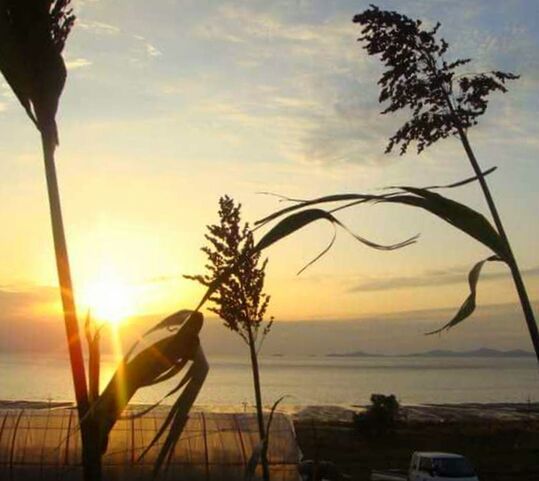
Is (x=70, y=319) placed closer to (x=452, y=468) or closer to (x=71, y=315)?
(x=71, y=315)

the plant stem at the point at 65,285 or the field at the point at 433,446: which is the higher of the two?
the plant stem at the point at 65,285

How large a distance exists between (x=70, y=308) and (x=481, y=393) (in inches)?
6426

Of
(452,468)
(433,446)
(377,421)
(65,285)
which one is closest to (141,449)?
(452,468)

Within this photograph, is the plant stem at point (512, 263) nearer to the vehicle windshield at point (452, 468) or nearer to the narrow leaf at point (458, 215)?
the narrow leaf at point (458, 215)

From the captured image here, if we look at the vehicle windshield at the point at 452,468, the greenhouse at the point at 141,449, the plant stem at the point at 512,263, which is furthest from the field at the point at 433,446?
the plant stem at the point at 512,263

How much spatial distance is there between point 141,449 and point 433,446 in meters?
30.0

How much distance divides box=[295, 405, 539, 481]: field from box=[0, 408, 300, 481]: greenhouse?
12.1 metres

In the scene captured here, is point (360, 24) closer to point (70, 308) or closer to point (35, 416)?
point (70, 308)

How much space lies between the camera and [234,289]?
6.25m

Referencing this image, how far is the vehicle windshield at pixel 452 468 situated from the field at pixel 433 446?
7137 millimetres

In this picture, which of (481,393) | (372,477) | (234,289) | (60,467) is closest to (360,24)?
(234,289)

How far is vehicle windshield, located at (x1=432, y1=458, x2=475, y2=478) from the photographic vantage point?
27.4 meters

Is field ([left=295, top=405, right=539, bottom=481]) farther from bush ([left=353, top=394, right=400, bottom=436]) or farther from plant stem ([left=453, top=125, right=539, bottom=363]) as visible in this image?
plant stem ([left=453, top=125, right=539, bottom=363])

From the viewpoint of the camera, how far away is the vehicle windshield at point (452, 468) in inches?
1080
